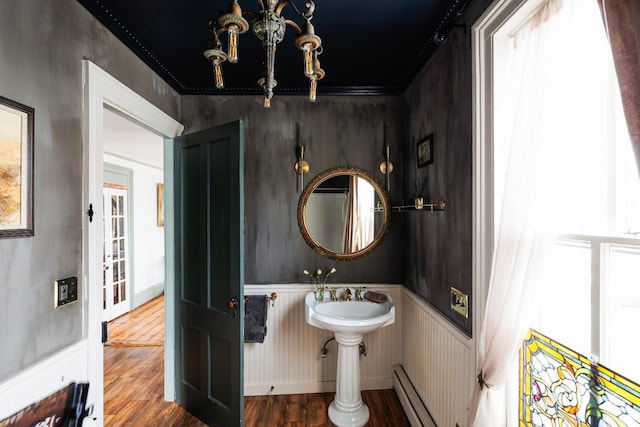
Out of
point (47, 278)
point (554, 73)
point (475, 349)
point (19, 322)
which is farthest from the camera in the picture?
point (475, 349)

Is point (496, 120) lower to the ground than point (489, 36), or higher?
lower

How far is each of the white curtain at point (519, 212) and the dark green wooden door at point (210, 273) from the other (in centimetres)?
134

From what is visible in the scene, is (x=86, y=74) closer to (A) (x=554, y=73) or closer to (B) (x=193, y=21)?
(B) (x=193, y=21)

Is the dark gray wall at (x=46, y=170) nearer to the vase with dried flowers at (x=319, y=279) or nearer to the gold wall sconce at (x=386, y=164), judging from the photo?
the vase with dried flowers at (x=319, y=279)

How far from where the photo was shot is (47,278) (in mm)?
1200

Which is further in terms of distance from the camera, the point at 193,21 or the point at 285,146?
the point at 285,146

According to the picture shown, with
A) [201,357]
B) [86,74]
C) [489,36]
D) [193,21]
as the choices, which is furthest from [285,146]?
[201,357]

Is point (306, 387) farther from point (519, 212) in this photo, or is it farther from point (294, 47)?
point (294, 47)

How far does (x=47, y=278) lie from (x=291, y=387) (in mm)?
1886

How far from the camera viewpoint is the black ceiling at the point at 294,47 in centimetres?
146

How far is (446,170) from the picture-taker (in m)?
1.64

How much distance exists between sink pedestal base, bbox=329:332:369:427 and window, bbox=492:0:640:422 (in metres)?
1.21

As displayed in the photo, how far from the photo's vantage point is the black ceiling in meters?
1.46

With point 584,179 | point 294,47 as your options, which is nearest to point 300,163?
point 294,47
